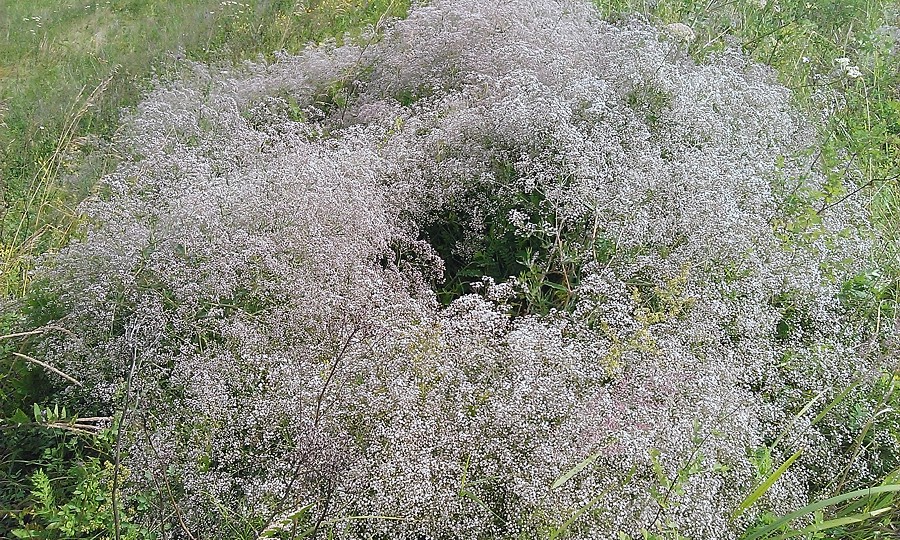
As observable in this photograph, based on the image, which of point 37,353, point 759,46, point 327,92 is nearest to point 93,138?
point 327,92

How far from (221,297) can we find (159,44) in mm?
3598

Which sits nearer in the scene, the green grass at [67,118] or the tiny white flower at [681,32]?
the green grass at [67,118]

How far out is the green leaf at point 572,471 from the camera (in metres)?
2.00

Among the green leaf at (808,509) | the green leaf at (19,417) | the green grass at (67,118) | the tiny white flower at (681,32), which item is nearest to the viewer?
the green leaf at (808,509)

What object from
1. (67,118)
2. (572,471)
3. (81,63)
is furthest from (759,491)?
(81,63)

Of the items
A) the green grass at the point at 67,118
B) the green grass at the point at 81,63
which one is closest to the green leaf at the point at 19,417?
the green grass at the point at 67,118

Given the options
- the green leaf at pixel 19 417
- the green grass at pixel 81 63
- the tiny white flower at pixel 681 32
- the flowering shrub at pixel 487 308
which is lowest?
the green leaf at pixel 19 417

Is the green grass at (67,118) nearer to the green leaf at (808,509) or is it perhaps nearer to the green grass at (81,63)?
the green grass at (81,63)

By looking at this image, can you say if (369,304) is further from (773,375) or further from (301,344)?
(773,375)

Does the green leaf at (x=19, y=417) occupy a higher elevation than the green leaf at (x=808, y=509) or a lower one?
lower

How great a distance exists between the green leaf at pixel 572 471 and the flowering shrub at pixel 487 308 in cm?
1

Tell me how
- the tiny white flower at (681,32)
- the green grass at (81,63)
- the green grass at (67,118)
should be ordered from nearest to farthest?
the green grass at (67,118), the green grass at (81,63), the tiny white flower at (681,32)

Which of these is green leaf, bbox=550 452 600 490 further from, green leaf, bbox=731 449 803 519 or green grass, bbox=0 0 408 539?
green grass, bbox=0 0 408 539

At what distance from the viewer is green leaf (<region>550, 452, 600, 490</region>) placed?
200 cm
